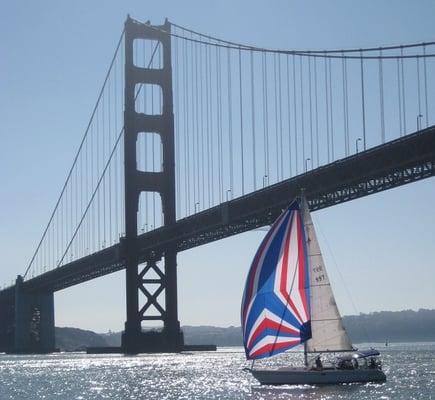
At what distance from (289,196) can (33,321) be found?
5794cm

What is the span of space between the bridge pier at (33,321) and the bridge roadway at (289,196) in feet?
60.2

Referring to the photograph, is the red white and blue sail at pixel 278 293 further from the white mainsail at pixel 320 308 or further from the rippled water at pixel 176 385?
the rippled water at pixel 176 385

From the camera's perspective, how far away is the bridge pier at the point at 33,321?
345 ft

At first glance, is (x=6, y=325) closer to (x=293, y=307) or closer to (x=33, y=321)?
(x=33, y=321)

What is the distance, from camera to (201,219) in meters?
69.5

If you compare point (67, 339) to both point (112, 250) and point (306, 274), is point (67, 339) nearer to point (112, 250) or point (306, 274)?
point (112, 250)

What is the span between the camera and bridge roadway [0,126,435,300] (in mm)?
48969

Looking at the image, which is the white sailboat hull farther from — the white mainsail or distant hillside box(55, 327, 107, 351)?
distant hillside box(55, 327, 107, 351)

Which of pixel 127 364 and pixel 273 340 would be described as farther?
pixel 127 364

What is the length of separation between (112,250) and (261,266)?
40.9m

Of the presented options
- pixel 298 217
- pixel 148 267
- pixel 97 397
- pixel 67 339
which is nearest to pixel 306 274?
pixel 298 217

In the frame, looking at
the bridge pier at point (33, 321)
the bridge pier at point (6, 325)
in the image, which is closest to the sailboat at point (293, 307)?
the bridge pier at point (33, 321)

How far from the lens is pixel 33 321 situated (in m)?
112

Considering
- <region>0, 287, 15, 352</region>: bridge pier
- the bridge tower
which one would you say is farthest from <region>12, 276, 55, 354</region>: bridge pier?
the bridge tower
